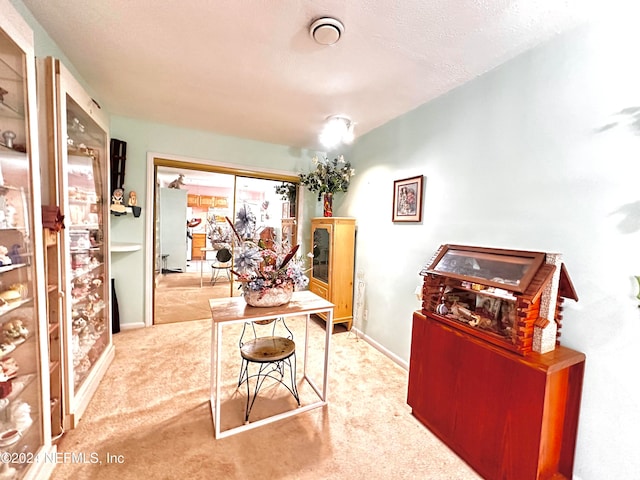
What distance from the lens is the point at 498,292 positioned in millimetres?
1450

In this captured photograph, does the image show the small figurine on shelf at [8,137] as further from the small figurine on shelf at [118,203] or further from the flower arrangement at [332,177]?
the flower arrangement at [332,177]

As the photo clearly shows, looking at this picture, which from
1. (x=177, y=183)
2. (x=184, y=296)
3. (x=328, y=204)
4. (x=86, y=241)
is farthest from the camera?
(x=184, y=296)

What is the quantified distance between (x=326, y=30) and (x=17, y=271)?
2073mm

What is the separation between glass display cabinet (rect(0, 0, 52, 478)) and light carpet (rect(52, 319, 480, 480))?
40cm

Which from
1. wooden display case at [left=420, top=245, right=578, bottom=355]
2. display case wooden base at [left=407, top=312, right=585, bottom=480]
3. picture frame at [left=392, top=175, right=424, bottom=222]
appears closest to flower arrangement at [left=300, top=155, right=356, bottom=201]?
picture frame at [left=392, top=175, right=424, bottom=222]

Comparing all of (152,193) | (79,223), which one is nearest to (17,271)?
(79,223)

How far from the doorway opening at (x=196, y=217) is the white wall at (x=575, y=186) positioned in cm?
240

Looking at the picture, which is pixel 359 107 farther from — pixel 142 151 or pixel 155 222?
pixel 155 222

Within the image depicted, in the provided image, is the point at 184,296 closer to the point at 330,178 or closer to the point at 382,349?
the point at 330,178

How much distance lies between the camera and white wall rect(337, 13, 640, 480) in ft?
4.14

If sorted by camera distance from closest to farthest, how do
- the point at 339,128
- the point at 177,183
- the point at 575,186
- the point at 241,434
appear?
the point at 575,186 → the point at 241,434 → the point at 339,128 → the point at 177,183

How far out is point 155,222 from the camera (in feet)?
11.3

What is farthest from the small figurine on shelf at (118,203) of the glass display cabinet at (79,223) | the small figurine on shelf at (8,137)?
the small figurine on shelf at (8,137)

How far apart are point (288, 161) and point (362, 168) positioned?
1202 millimetres
